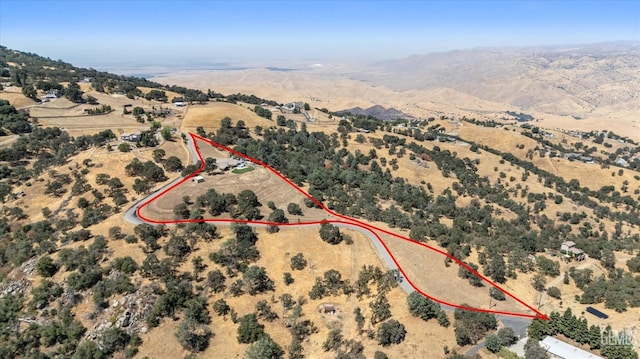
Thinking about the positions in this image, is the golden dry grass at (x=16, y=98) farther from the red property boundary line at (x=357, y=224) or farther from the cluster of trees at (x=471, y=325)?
the cluster of trees at (x=471, y=325)

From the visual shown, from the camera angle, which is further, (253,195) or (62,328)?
(253,195)

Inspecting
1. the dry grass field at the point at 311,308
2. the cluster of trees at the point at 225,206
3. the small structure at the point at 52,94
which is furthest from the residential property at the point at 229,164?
the small structure at the point at 52,94

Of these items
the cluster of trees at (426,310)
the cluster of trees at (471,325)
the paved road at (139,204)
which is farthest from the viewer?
the paved road at (139,204)

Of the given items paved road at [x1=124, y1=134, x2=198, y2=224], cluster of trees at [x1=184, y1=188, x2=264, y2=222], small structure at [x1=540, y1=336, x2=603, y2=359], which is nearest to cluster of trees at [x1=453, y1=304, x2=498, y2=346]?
small structure at [x1=540, y1=336, x2=603, y2=359]

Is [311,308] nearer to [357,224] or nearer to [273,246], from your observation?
[273,246]

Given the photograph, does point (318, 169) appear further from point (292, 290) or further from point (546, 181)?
point (546, 181)

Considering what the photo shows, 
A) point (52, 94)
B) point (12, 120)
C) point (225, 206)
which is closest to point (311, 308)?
point (225, 206)

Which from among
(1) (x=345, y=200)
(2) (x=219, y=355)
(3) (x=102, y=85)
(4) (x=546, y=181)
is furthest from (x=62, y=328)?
(3) (x=102, y=85)
